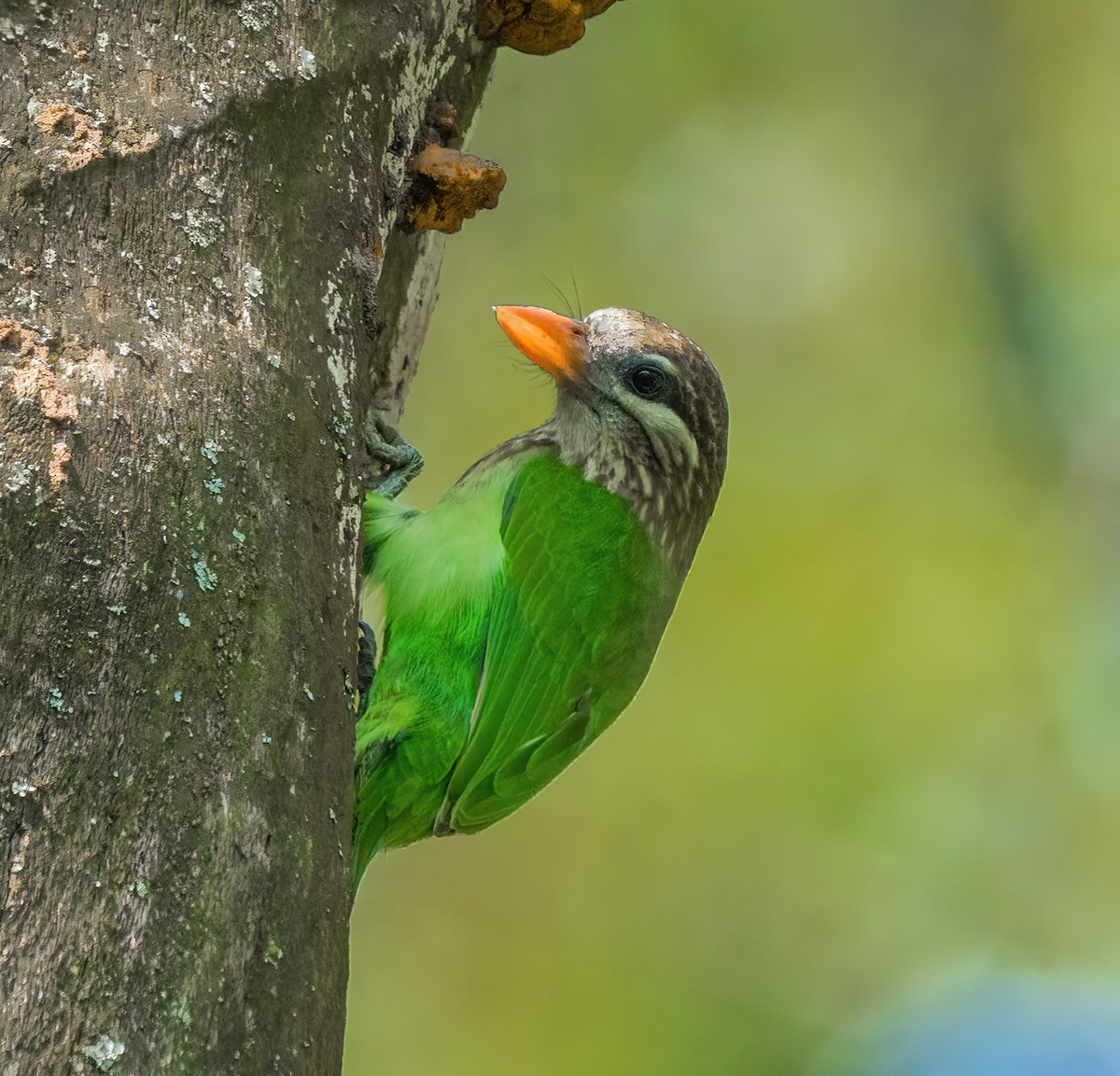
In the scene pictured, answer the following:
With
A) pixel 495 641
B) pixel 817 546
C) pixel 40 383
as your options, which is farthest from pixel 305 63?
pixel 817 546

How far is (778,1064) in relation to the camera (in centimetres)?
551

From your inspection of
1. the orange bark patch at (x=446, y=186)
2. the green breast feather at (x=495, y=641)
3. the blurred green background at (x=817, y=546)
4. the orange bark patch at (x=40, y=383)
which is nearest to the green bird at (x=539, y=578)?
the green breast feather at (x=495, y=641)

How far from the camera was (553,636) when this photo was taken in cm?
307

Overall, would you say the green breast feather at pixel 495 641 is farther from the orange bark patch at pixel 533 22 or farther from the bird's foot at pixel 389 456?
the orange bark patch at pixel 533 22

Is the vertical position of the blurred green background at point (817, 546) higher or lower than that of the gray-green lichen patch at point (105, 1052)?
higher

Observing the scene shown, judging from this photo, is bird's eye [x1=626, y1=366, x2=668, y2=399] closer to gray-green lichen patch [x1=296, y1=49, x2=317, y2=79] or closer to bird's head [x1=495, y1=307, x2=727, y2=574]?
bird's head [x1=495, y1=307, x2=727, y2=574]

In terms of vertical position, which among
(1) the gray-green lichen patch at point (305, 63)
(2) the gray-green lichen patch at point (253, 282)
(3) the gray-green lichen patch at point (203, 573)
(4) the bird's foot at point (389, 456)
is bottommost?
(3) the gray-green lichen patch at point (203, 573)

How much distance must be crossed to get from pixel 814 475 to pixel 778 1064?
2514 mm

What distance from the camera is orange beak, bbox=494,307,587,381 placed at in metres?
3.42

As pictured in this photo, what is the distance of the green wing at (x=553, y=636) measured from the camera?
2922 mm

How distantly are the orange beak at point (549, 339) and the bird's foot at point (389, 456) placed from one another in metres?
0.48

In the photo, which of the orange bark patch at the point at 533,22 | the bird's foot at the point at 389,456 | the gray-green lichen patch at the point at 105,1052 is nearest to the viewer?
the gray-green lichen patch at the point at 105,1052

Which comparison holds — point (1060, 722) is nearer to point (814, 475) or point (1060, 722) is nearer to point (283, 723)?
point (814, 475)

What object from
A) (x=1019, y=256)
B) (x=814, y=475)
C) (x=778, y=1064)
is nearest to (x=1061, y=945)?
(x=778, y=1064)
